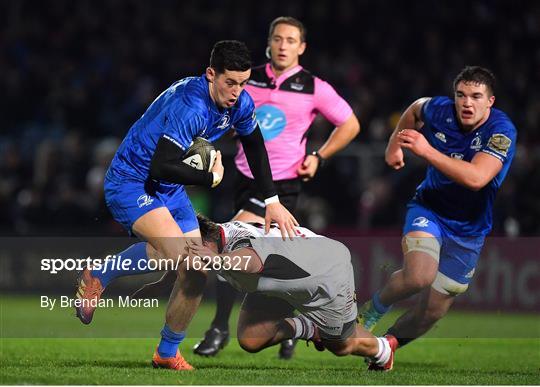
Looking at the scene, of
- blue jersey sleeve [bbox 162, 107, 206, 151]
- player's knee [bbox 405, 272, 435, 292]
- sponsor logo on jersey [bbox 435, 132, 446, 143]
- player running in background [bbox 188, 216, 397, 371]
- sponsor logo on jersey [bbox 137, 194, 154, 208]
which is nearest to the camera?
player running in background [bbox 188, 216, 397, 371]

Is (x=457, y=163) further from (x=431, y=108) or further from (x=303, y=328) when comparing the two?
(x=303, y=328)

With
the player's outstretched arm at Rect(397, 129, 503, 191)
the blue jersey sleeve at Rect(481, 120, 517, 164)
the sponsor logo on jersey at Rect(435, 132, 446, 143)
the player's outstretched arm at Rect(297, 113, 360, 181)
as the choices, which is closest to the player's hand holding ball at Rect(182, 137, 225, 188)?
the player's outstretched arm at Rect(397, 129, 503, 191)

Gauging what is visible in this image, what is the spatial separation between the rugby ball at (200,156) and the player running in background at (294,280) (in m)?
0.41

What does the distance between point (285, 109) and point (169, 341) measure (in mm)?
2644

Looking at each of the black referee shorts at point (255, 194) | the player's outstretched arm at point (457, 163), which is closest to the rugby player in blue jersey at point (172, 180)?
the player's outstretched arm at point (457, 163)

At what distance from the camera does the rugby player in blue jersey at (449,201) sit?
760cm

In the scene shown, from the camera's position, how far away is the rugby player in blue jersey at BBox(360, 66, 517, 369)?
7602 millimetres

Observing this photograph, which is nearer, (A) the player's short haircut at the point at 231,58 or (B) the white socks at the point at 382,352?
(A) the player's short haircut at the point at 231,58

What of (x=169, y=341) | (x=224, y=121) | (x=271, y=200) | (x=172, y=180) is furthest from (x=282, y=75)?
(x=169, y=341)

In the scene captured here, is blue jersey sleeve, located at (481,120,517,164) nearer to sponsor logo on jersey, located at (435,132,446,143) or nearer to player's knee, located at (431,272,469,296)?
sponsor logo on jersey, located at (435,132,446,143)

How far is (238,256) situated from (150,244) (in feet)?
2.32

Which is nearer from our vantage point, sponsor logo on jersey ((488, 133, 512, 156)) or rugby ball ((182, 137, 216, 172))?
rugby ball ((182, 137, 216, 172))

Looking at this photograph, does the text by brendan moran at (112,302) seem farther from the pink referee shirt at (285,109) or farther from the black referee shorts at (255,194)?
the pink referee shirt at (285,109)

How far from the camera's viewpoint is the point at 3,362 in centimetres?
745
